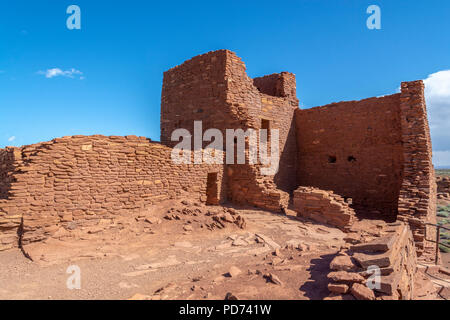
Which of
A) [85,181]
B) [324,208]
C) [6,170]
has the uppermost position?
[6,170]

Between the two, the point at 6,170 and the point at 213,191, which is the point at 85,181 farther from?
the point at 213,191

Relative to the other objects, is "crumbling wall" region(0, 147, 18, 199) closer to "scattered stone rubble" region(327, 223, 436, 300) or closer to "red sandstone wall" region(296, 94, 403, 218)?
"scattered stone rubble" region(327, 223, 436, 300)

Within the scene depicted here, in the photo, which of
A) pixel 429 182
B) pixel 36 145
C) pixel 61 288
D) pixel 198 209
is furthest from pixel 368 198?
pixel 36 145

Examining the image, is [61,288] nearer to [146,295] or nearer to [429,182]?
[146,295]

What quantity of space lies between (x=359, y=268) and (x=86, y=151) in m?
6.79

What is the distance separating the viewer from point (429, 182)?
9.23m

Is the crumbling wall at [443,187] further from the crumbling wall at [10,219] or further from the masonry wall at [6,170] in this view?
the masonry wall at [6,170]

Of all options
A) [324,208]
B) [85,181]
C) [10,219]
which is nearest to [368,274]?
[324,208]

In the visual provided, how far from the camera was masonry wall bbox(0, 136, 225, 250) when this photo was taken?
592 centimetres

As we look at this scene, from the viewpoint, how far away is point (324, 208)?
29.0ft

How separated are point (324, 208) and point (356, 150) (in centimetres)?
495

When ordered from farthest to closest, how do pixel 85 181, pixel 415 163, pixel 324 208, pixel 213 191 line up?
pixel 213 191 → pixel 415 163 → pixel 324 208 → pixel 85 181

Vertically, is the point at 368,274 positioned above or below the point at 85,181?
below

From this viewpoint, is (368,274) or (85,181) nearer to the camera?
(368,274)
